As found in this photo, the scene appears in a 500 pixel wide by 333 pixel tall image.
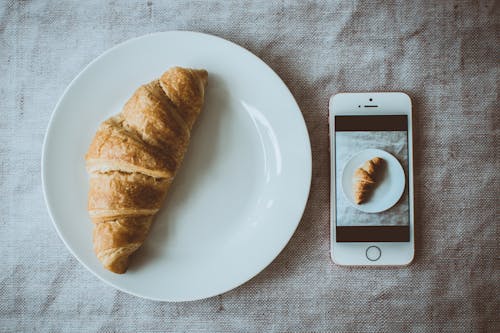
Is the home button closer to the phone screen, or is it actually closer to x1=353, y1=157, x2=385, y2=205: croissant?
the phone screen

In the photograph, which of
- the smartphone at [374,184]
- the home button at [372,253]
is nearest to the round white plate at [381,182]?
the smartphone at [374,184]

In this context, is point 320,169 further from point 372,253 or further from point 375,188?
point 372,253

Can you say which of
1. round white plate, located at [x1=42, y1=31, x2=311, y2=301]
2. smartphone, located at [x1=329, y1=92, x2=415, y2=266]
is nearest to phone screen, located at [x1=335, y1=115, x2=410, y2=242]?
smartphone, located at [x1=329, y1=92, x2=415, y2=266]

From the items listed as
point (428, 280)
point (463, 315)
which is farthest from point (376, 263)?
point (463, 315)

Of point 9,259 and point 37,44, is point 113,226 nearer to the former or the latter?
point 9,259

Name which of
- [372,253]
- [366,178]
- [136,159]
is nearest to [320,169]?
[366,178]
